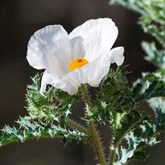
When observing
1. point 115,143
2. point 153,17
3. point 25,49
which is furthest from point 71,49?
point 25,49

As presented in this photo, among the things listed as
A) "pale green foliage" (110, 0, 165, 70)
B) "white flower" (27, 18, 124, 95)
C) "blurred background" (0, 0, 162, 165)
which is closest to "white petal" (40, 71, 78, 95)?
"white flower" (27, 18, 124, 95)

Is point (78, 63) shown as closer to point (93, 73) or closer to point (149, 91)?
point (93, 73)

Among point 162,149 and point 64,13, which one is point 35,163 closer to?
point 162,149

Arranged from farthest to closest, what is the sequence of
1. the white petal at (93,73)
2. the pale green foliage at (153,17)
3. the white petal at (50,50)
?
the pale green foliage at (153,17), the white petal at (50,50), the white petal at (93,73)

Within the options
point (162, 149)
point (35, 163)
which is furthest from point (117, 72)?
point (35, 163)

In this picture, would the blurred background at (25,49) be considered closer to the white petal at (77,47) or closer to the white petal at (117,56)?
the white petal at (77,47)

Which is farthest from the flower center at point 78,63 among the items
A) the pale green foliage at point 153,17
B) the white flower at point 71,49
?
the pale green foliage at point 153,17

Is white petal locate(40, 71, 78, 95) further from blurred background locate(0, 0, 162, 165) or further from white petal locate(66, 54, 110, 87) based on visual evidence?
blurred background locate(0, 0, 162, 165)

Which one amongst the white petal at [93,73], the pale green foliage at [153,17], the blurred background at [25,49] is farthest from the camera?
the blurred background at [25,49]
